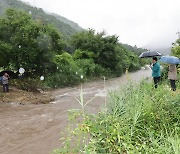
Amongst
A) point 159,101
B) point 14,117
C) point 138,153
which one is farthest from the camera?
point 14,117

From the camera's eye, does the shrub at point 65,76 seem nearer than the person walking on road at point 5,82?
No

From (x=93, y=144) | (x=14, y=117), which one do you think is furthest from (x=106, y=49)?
(x=93, y=144)

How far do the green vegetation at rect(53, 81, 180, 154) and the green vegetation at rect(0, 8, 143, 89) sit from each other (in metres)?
13.8

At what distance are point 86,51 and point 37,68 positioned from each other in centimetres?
905

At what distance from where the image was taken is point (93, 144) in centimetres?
418

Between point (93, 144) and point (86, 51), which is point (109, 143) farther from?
point (86, 51)

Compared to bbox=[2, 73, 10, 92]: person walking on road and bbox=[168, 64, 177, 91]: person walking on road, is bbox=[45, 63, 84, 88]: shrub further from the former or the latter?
bbox=[168, 64, 177, 91]: person walking on road

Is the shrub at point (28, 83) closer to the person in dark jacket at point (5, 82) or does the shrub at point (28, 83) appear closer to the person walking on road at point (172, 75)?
the person in dark jacket at point (5, 82)

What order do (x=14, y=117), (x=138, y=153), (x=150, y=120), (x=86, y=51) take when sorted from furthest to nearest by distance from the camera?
(x=86, y=51)
(x=14, y=117)
(x=150, y=120)
(x=138, y=153)

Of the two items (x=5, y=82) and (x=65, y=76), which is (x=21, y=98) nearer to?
(x=5, y=82)

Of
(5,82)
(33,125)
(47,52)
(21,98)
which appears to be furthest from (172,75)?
(47,52)

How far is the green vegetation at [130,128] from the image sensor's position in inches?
164

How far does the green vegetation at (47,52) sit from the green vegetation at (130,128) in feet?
45.2

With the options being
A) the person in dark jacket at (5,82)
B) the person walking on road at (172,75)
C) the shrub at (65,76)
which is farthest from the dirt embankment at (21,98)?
the person walking on road at (172,75)
